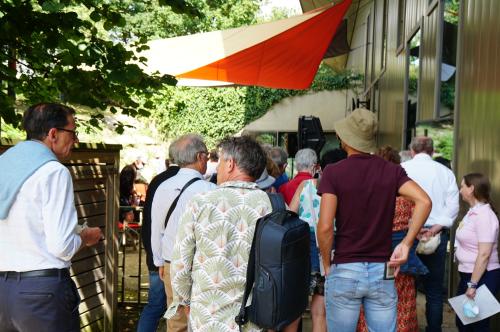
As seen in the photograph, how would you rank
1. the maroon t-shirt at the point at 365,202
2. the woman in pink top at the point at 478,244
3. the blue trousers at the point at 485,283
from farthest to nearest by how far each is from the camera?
the blue trousers at the point at 485,283
the woman in pink top at the point at 478,244
the maroon t-shirt at the point at 365,202

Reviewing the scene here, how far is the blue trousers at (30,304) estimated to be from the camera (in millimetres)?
3018

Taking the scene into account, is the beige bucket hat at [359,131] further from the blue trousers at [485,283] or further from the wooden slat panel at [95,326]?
the wooden slat panel at [95,326]

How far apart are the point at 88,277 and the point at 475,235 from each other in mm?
3413

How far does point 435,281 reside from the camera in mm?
5812

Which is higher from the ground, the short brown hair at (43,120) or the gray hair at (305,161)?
the short brown hair at (43,120)

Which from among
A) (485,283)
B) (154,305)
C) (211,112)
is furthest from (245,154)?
(211,112)

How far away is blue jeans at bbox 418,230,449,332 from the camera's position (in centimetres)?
580

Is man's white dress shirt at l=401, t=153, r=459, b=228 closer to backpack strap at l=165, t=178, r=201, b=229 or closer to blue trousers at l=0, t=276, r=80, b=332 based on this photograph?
backpack strap at l=165, t=178, r=201, b=229

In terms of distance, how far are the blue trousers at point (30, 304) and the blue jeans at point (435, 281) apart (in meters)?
3.63

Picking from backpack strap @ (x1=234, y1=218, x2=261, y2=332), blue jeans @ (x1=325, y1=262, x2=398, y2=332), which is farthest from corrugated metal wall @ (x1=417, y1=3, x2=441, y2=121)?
backpack strap @ (x1=234, y1=218, x2=261, y2=332)

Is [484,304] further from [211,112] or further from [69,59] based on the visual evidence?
[211,112]

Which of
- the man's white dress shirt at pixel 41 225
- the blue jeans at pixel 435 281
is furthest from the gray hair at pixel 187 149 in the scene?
the blue jeans at pixel 435 281

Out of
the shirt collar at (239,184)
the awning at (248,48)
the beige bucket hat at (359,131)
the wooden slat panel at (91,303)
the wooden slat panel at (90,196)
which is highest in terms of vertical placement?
the awning at (248,48)

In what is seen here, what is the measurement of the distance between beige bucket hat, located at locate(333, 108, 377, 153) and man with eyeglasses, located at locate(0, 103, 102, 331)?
1.61 metres
